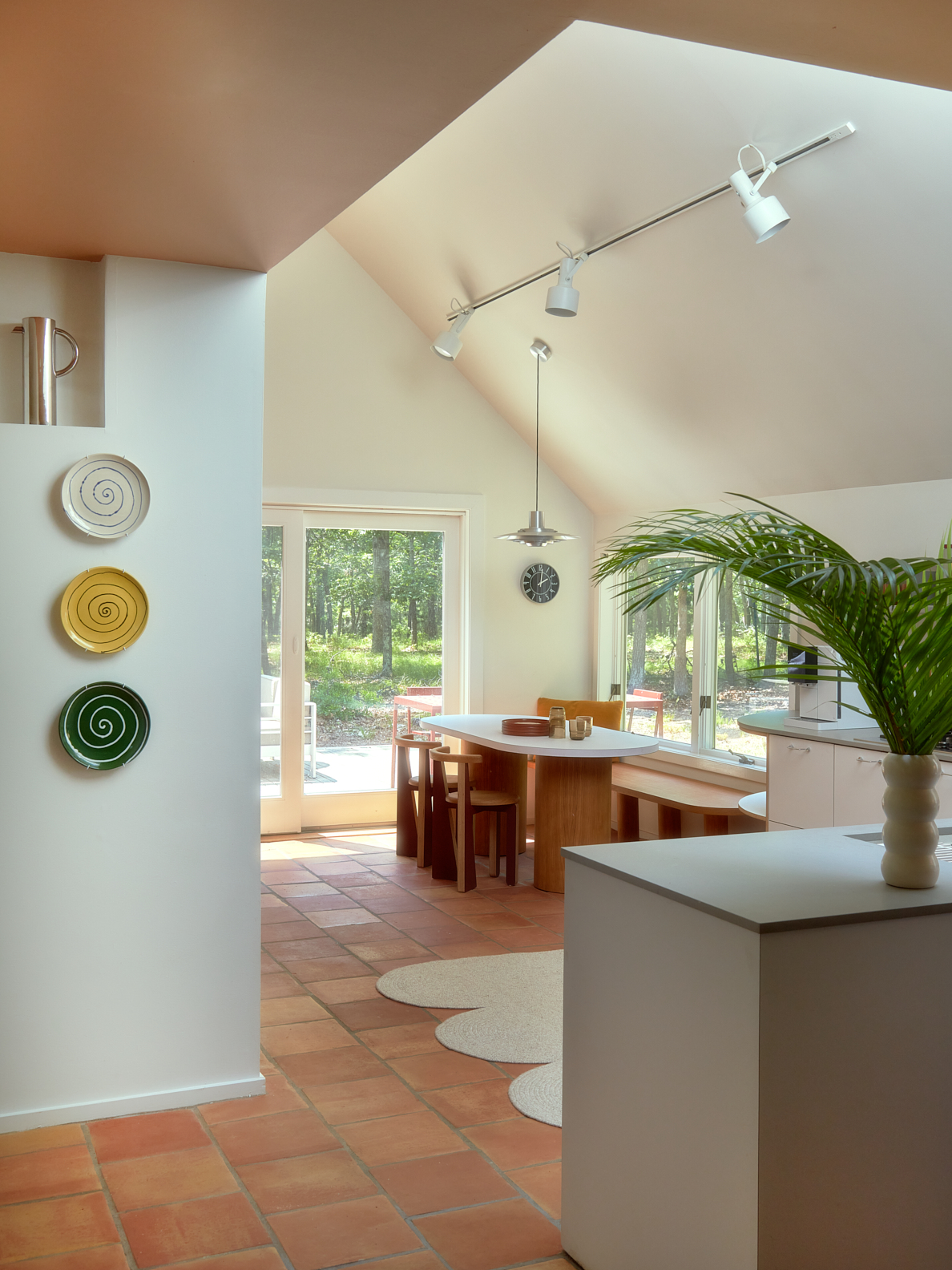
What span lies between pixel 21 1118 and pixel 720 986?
207 centimetres

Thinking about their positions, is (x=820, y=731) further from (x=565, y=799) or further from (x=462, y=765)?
(x=462, y=765)

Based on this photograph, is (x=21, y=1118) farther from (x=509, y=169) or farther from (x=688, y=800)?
(x=509, y=169)

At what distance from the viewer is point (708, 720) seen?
21.3 ft

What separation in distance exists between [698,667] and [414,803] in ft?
6.07

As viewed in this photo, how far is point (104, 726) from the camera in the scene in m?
3.09

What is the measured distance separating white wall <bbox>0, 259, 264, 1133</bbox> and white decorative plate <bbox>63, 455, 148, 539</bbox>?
1.5 inches

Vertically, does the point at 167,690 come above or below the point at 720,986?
above

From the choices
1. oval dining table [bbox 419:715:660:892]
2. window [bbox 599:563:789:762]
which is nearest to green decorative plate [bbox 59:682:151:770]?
oval dining table [bbox 419:715:660:892]

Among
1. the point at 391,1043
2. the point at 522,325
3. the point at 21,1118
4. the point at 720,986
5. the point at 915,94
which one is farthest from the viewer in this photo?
the point at 522,325

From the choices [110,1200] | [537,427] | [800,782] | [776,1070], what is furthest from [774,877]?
[537,427]

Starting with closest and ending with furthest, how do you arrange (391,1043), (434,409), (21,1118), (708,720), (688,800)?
1. (21,1118)
2. (391,1043)
3. (688,800)
4. (708,720)
5. (434,409)

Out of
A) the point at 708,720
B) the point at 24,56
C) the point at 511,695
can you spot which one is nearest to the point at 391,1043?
the point at 24,56

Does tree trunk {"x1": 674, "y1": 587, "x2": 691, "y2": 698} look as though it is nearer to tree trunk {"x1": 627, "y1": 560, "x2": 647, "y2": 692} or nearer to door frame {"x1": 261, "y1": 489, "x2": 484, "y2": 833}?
tree trunk {"x1": 627, "y1": 560, "x2": 647, "y2": 692}

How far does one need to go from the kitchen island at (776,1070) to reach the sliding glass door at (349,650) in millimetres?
4872
